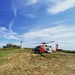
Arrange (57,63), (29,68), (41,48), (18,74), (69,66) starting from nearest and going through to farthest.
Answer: (18,74)
(29,68)
(69,66)
(57,63)
(41,48)

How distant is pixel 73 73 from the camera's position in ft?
67.7

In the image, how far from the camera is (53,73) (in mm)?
20547

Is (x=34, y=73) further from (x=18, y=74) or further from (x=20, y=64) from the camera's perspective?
(x=20, y=64)

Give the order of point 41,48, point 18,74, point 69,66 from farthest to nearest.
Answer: point 41,48 < point 69,66 < point 18,74

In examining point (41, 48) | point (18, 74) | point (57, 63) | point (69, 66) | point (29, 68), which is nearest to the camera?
point (18, 74)

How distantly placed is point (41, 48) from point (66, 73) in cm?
1616

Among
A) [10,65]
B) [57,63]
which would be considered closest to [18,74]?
[10,65]

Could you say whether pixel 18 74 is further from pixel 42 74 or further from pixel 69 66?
pixel 69 66

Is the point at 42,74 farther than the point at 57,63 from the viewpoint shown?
No

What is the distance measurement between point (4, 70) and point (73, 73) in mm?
7855

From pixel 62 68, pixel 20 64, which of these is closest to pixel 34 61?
pixel 20 64

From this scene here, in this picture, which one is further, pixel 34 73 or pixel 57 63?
pixel 57 63

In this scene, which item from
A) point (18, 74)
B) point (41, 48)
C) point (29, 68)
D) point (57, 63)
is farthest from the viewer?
point (41, 48)

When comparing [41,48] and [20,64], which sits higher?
[41,48]
